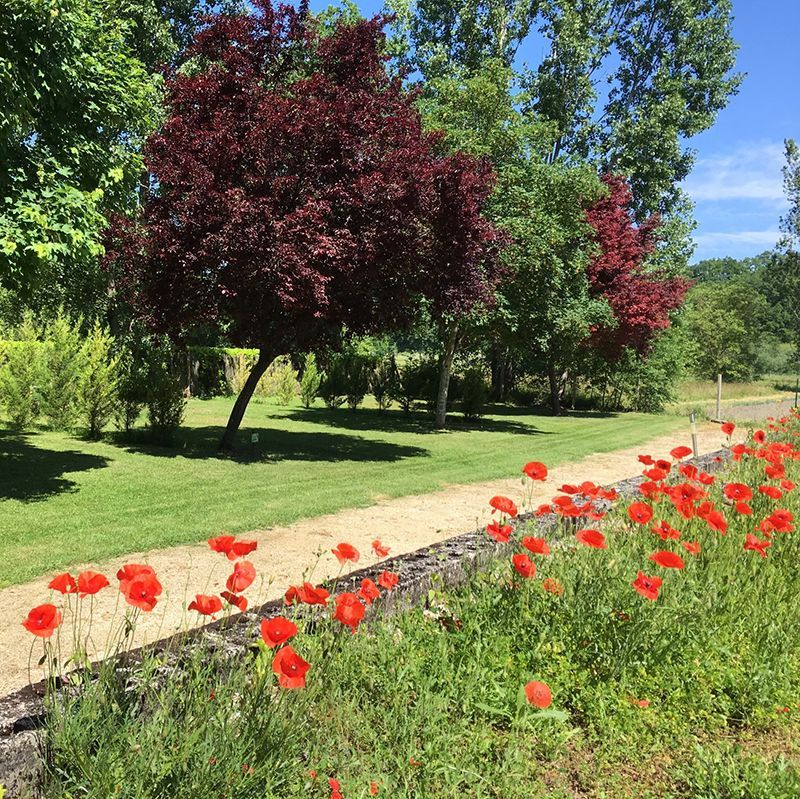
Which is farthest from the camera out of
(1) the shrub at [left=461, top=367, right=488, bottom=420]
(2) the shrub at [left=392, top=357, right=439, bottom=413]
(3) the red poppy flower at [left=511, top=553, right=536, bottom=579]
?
(2) the shrub at [left=392, top=357, right=439, bottom=413]

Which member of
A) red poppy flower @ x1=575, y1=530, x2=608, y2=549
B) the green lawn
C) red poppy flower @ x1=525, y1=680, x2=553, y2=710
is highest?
red poppy flower @ x1=575, y1=530, x2=608, y2=549

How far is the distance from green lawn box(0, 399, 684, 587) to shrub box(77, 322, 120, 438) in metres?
0.45

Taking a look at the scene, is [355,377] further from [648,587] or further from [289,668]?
[289,668]

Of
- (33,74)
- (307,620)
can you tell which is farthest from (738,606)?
(33,74)

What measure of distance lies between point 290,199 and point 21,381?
251 inches

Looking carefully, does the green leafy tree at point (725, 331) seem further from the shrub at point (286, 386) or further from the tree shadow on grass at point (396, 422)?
the shrub at point (286, 386)

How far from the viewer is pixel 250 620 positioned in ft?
8.03

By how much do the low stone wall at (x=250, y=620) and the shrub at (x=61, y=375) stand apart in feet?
29.3

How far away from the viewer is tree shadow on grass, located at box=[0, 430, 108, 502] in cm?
666

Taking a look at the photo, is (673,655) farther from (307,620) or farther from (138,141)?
(138,141)

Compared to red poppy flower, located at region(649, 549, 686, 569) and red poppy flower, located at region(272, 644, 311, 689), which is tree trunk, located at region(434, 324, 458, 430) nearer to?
red poppy flower, located at region(649, 549, 686, 569)

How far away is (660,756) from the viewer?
236 centimetres

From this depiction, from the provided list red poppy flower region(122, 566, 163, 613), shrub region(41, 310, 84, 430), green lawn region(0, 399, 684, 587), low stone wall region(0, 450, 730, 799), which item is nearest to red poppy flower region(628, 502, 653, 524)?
low stone wall region(0, 450, 730, 799)

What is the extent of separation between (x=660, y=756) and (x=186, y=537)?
4.03 metres
